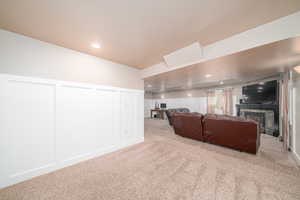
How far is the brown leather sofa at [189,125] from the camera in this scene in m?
3.22

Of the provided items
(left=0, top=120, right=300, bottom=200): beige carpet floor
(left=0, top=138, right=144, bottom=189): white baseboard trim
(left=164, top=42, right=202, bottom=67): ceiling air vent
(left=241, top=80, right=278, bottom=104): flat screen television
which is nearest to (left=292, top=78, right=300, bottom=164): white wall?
(left=0, top=120, right=300, bottom=200): beige carpet floor

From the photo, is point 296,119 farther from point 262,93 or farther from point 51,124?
point 51,124

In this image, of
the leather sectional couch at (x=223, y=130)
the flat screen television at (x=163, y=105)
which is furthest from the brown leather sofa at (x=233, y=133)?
the flat screen television at (x=163, y=105)

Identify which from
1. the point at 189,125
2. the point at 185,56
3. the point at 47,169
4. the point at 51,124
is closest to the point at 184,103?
the point at 189,125

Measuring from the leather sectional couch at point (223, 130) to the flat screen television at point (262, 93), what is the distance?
2.61 metres

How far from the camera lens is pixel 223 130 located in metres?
2.74

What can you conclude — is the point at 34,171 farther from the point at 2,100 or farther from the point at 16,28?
the point at 16,28

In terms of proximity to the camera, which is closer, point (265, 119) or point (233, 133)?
point (233, 133)

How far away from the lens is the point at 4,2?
1.14 metres

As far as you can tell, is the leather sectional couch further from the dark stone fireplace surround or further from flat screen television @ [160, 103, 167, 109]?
flat screen television @ [160, 103, 167, 109]

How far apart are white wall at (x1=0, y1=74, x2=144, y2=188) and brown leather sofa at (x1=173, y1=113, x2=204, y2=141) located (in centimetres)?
213

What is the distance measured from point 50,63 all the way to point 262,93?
6.95 meters

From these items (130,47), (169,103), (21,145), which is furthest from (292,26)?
(169,103)

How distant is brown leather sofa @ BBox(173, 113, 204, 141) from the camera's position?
3.22 m
